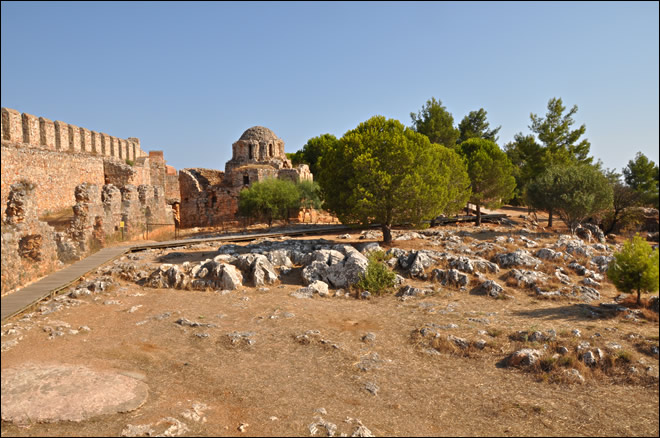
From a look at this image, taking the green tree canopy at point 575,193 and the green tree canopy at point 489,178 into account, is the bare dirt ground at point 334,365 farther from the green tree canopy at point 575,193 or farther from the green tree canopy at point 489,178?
the green tree canopy at point 489,178

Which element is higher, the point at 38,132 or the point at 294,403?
the point at 38,132

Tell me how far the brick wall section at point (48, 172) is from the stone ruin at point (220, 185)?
10188 mm

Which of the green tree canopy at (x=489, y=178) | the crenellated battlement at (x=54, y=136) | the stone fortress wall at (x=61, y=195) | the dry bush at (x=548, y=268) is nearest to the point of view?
the stone fortress wall at (x=61, y=195)

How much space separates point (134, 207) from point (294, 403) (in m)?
21.8

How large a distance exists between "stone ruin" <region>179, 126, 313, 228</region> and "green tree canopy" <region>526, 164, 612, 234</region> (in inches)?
795

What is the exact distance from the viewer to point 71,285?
13945 mm

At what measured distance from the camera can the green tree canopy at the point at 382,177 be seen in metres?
19.8

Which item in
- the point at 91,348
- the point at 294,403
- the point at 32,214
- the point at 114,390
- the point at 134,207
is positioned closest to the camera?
the point at 114,390

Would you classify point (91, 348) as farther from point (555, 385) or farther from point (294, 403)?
point (555, 385)

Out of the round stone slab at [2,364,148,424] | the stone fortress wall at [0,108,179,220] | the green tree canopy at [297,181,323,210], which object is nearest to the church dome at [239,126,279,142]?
the green tree canopy at [297,181,323,210]

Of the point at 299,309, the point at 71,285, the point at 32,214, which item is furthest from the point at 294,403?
the point at 32,214

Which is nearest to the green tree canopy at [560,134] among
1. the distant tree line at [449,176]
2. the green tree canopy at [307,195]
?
the distant tree line at [449,176]

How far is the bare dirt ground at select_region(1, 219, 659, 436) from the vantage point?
7.05 metres

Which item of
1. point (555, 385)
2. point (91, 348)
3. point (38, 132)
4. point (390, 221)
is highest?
point (38, 132)
